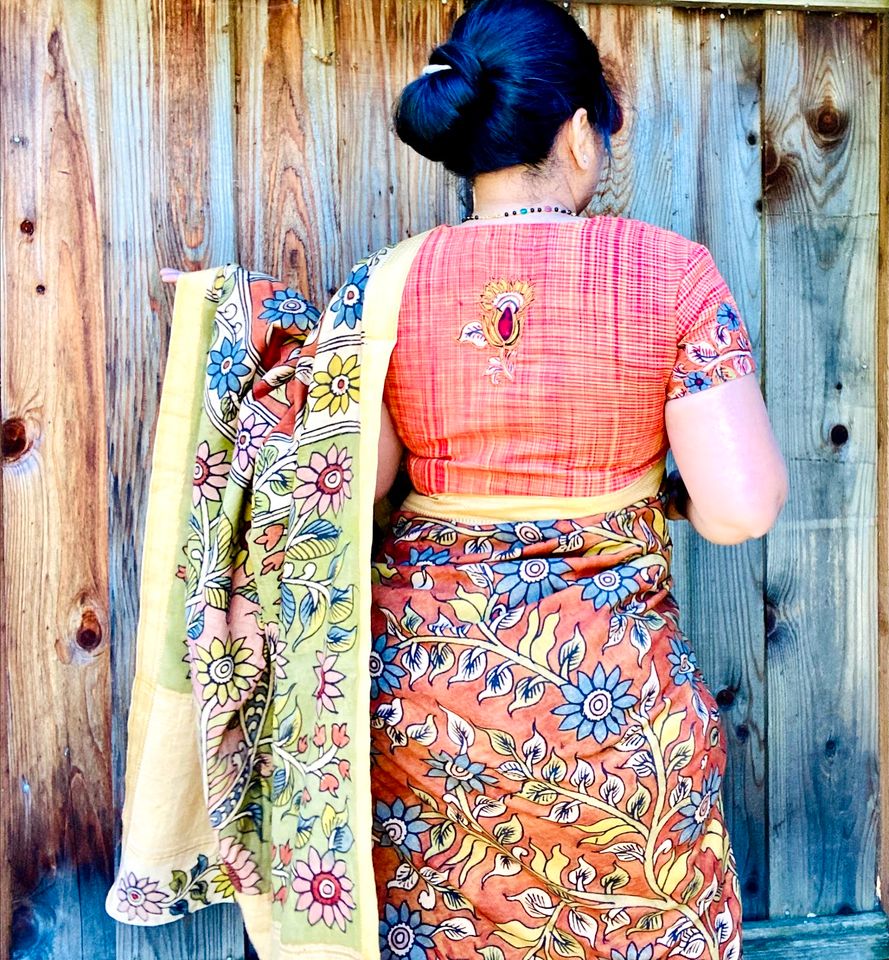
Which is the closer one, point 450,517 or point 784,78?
point 450,517

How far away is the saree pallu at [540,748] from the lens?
1.33m

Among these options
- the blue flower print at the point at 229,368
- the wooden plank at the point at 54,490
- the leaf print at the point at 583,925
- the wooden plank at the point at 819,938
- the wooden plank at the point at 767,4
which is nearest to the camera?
the leaf print at the point at 583,925

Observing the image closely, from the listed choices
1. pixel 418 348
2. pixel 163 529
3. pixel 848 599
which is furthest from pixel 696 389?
pixel 848 599

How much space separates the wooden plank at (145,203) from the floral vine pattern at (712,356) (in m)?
0.88

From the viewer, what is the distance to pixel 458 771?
1344 millimetres

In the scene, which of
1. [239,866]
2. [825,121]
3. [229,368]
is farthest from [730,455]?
→ [825,121]

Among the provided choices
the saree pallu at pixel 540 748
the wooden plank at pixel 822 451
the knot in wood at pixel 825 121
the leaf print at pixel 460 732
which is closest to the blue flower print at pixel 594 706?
the saree pallu at pixel 540 748

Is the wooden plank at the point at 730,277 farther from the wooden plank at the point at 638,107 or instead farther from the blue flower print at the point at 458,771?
the blue flower print at the point at 458,771

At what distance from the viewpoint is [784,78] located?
6.52 feet

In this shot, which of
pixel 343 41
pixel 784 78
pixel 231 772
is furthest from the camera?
pixel 784 78

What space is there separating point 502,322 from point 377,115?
29.3 inches

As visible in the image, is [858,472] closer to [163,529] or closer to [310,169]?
[310,169]

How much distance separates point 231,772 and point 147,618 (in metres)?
0.26

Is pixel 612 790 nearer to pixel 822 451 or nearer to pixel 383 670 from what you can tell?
pixel 383 670
